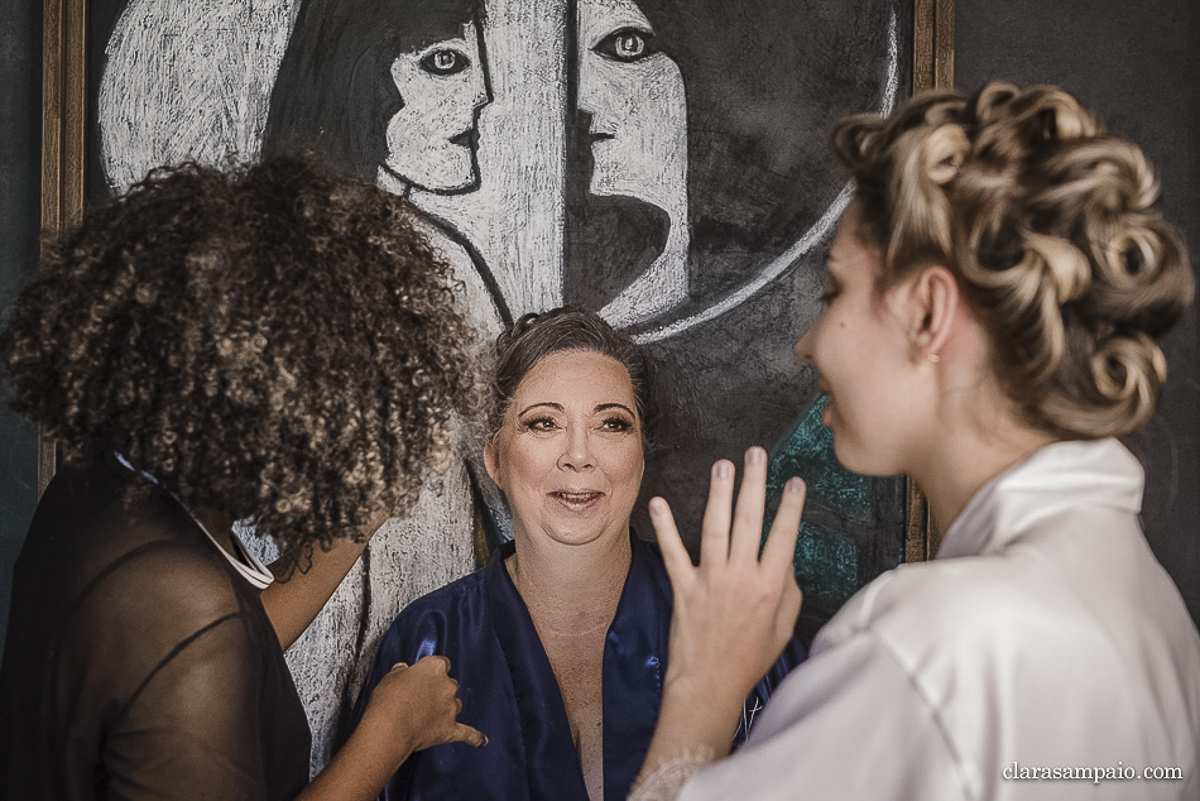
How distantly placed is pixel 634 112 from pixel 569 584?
956 millimetres

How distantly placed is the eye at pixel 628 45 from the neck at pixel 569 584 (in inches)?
38.2

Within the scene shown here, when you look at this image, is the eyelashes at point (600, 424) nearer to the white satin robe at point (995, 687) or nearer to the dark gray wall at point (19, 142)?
the white satin robe at point (995, 687)

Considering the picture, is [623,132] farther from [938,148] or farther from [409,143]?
[938,148]

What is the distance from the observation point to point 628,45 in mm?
1813

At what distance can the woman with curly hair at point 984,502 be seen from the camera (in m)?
0.82

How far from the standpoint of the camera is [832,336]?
1090mm

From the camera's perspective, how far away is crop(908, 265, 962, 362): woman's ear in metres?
0.95

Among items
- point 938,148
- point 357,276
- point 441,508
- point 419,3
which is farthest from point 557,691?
point 419,3

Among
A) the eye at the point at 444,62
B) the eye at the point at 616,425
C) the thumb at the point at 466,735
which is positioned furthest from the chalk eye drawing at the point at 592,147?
the thumb at the point at 466,735

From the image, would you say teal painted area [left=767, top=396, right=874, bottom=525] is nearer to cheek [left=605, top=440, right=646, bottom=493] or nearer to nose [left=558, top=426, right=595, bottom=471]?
cheek [left=605, top=440, right=646, bottom=493]

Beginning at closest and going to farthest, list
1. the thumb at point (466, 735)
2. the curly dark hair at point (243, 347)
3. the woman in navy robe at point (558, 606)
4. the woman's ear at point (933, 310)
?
the woman's ear at point (933, 310) → the curly dark hair at point (243, 347) → the thumb at point (466, 735) → the woman in navy robe at point (558, 606)

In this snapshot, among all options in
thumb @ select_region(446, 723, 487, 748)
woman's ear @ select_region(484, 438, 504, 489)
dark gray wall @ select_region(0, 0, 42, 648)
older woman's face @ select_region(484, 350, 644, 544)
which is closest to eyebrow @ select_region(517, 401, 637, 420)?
older woman's face @ select_region(484, 350, 644, 544)

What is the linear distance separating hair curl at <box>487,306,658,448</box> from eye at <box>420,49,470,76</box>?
52cm

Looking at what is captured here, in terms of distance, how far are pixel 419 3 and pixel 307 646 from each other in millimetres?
1315
